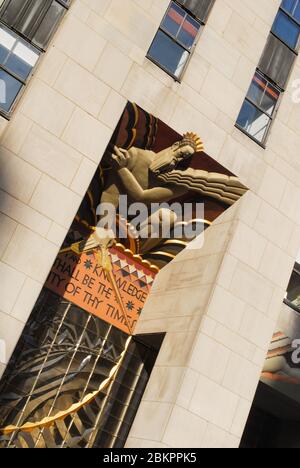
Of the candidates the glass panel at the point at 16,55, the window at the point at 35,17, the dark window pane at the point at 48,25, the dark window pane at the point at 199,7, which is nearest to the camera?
the glass panel at the point at 16,55

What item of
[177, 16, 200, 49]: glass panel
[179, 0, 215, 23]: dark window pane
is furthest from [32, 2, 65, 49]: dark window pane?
[179, 0, 215, 23]: dark window pane

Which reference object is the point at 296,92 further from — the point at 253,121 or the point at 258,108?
the point at 253,121

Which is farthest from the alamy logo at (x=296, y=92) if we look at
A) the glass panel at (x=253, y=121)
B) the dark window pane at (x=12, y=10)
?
the dark window pane at (x=12, y=10)

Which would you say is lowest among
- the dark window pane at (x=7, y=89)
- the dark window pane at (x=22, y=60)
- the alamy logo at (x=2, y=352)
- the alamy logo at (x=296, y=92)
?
the alamy logo at (x=2, y=352)

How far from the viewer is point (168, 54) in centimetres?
1820

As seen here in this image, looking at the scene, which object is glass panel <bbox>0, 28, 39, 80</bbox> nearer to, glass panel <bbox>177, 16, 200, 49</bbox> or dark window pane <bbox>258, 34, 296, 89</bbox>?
glass panel <bbox>177, 16, 200, 49</bbox>

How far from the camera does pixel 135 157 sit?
17609 mm

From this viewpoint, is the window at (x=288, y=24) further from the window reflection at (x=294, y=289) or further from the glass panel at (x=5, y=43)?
the glass panel at (x=5, y=43)

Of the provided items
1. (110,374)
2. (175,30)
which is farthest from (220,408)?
(175,30)

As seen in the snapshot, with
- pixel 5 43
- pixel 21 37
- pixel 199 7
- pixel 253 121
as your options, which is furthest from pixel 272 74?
pixel 5 43

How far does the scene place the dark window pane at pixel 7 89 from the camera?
50.2 ft

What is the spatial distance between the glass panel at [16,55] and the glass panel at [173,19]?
4.67 m

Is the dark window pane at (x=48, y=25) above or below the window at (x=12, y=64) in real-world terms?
above
